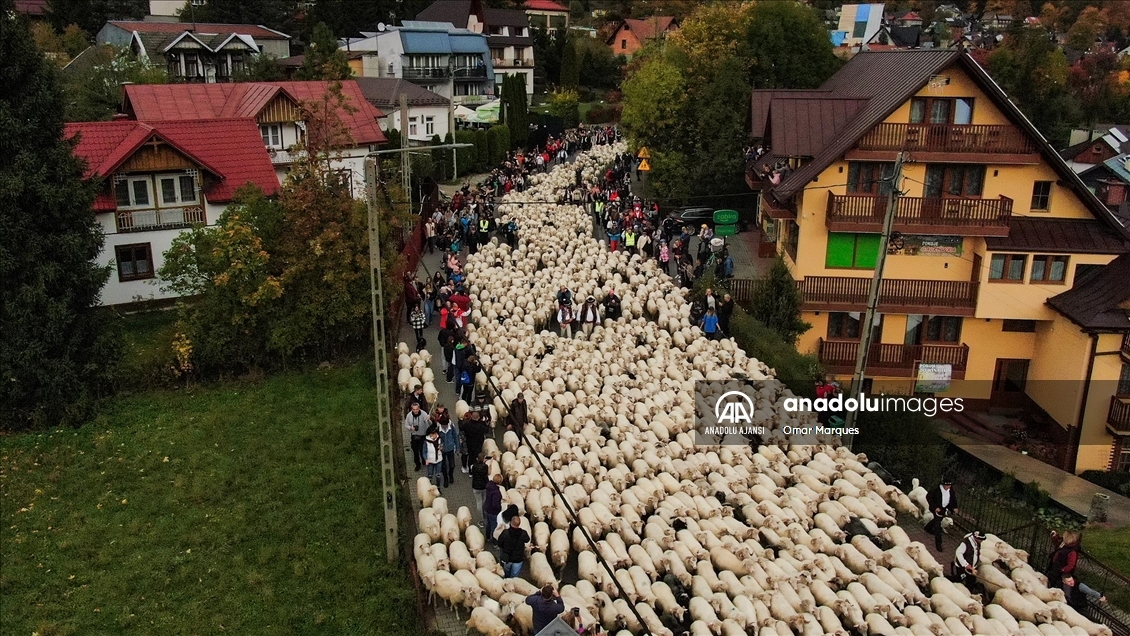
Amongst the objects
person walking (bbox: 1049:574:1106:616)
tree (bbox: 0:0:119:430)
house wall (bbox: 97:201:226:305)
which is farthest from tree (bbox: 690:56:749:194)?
person walking (bbox: 1049:574:1106:616)

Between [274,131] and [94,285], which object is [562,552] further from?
[274,131]

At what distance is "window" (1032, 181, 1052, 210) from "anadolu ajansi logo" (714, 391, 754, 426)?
49.6 feet

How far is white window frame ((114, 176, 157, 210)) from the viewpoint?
99.5 feet

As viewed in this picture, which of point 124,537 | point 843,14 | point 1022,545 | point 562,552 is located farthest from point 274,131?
point 843,14

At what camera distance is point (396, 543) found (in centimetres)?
1756

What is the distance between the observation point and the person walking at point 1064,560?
52.6 feet

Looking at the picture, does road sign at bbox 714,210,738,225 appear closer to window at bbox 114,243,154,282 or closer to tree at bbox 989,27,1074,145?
window at bbox 114,243,154,282

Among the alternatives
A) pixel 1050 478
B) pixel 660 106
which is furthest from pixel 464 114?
pixel 1050 478

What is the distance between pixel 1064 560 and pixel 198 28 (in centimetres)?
7437

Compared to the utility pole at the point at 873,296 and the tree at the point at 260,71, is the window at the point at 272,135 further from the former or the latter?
the utility pole at the point at 873,296

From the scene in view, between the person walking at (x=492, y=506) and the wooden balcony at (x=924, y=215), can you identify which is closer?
the person walking at (x=492, y=506)

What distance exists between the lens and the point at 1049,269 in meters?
30.4

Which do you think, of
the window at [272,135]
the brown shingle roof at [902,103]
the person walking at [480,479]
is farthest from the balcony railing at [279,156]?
the person walking at [480,479]

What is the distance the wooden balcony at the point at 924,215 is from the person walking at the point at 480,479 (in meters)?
17.4
